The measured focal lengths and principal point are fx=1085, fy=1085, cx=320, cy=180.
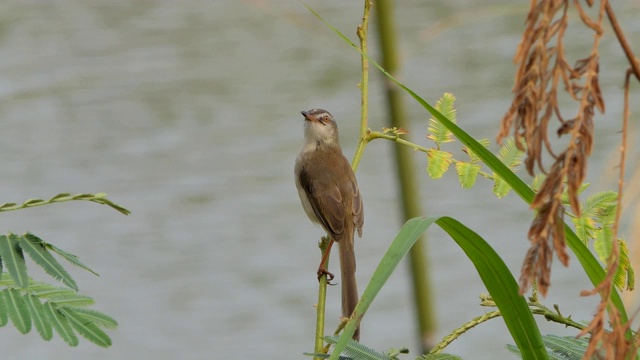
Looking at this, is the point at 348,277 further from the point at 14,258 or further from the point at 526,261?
the point at 526,261

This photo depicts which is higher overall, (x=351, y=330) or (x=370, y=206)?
(x=370, y=206)

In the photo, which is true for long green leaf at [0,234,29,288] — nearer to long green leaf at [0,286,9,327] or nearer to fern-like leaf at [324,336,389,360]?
long green leaf at [0,286,9,327]

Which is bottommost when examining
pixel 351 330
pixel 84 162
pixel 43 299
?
pixel 351 330

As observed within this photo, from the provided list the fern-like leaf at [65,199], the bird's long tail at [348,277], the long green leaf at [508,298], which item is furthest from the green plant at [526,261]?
the bird's long tail at [348,277]

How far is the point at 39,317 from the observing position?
1807 mm

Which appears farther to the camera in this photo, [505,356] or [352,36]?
[352,36]

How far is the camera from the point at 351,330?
4.17 feet

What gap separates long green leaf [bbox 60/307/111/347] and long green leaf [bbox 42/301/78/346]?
1 centimetres

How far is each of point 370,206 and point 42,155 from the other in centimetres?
258

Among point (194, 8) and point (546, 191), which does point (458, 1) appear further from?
point (546, 191)

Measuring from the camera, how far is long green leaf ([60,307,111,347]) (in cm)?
180

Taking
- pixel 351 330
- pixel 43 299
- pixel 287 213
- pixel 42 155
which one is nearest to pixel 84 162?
pixel 42 155

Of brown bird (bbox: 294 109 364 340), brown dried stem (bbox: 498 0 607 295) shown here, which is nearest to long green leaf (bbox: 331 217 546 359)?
brown dried stem (bbox: 498 0 607 295)

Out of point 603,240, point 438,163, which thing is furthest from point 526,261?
point 438,163
